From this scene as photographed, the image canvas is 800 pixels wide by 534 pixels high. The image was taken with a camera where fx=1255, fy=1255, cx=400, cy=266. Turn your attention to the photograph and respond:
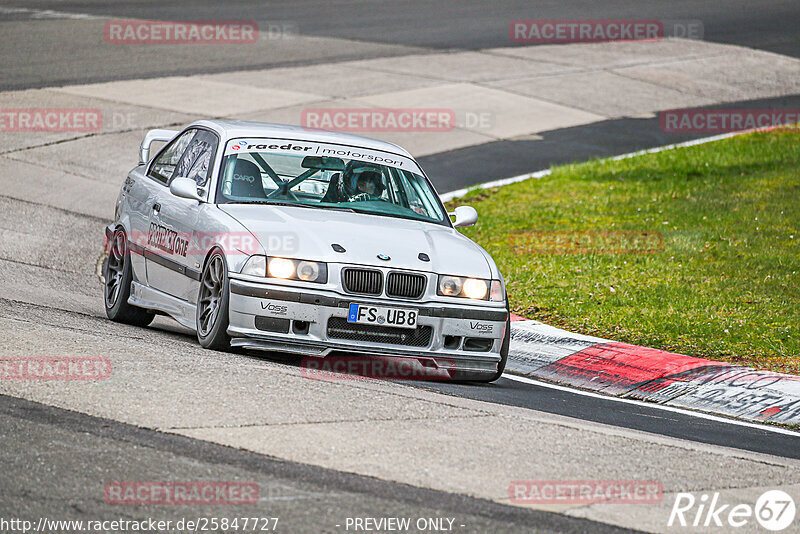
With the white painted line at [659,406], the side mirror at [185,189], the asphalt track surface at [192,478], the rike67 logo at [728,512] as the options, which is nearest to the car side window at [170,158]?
the side mirror at [185,189]

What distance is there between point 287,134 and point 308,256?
5.83 feet

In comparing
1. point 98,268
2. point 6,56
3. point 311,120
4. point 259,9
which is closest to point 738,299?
point 98,268

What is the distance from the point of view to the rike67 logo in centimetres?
536

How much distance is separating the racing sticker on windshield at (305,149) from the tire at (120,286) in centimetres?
132

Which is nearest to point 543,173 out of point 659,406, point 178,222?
point 659,406

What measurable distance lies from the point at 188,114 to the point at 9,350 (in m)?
13.3

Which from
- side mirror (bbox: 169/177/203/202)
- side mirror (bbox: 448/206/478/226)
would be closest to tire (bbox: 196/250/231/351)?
side mirror (bbox: 169/177/203/202)

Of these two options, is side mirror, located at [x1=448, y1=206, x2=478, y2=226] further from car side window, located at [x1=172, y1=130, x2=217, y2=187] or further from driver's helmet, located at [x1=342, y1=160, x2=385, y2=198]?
car side window, located at [x1=172, y1=130, x2=217, y2=187]

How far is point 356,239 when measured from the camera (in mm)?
8211

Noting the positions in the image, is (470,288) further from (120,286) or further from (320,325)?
(120,286)

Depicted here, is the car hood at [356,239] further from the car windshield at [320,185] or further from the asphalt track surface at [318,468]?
the asphalt track surface at [318,468]

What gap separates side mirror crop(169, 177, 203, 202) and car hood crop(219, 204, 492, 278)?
0.91ft

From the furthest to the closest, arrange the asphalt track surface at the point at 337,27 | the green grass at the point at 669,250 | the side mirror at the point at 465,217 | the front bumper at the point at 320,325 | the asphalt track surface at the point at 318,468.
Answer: the asphalt track surface at the point at 337,27 → the green grass at the point at 669,250 → the side mirror at the point at 465,217 → the front bumper at the point at 320,325 → the asphalt track surface at the point at 318,468

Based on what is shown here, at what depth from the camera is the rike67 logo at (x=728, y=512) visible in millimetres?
5355
